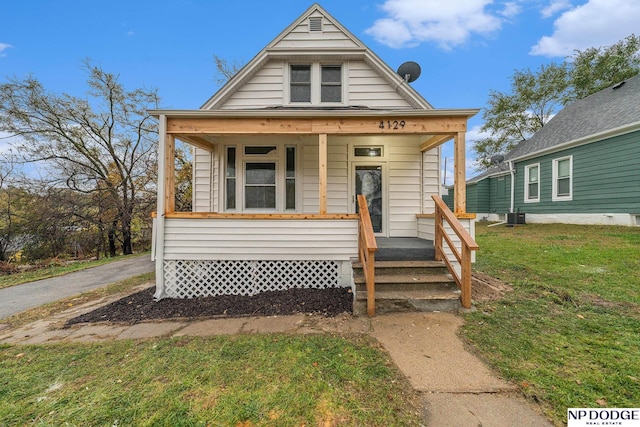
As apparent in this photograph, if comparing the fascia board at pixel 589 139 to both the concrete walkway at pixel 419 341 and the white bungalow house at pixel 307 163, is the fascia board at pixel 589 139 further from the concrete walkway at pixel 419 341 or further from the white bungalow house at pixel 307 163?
the concrete walkway at pixel 419 341

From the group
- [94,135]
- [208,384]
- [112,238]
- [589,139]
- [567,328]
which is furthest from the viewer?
[112,238]

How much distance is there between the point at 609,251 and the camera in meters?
6.43

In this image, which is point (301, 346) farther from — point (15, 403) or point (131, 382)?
point (15, 403)

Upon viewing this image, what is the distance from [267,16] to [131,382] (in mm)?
16553

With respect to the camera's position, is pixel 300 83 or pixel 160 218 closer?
pixel 160 218

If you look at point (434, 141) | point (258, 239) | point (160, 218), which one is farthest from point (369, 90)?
point (160, 218)

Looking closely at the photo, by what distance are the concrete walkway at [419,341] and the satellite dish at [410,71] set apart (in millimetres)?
6356

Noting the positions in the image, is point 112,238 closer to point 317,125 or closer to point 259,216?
point 259,216

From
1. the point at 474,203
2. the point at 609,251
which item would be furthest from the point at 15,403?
the point at 474,203

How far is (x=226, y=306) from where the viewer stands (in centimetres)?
446

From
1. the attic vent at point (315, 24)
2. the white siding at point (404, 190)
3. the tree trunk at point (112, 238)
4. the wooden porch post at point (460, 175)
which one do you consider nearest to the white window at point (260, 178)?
the white siding at point (404, 190)

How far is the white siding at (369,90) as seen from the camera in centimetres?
693

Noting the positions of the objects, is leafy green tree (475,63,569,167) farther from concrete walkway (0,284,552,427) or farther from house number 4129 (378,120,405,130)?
concrete walkway (0,284,552,427)

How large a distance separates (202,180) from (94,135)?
10854 millimetres
